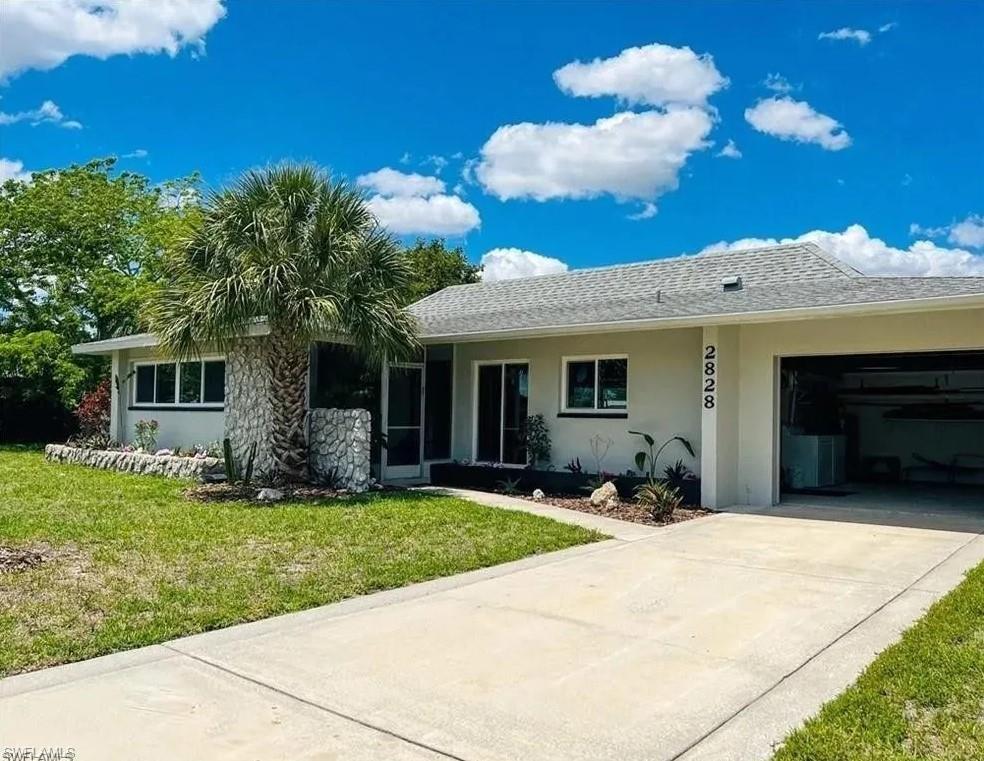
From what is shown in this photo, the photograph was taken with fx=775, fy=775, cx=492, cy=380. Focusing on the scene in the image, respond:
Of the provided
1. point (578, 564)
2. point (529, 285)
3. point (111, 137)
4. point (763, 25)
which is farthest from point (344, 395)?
point (111, 137)

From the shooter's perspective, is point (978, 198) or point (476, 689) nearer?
point (476, 689)

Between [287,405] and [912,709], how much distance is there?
35.3 feet

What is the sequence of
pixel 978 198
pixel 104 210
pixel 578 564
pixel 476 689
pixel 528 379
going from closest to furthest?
1. pixel 476 689
2. pixel 578 564
3. pixel 528 379
4. pixel 978 198
5. pixel 104 210

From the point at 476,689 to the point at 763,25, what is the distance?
44.0 feet

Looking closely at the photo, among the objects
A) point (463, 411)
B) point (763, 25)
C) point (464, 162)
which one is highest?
point (464, 162)

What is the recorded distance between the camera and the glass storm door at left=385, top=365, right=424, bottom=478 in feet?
50.9

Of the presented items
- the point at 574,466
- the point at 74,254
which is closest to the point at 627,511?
the point at 574,466

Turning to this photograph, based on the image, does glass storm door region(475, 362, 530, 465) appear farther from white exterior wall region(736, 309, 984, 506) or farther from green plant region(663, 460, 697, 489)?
white exterior wall region(736, 309, 984, 506)

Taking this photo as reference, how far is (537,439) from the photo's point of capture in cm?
1514

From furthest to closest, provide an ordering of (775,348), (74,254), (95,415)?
(74,254) → (95,415) → (775,348)

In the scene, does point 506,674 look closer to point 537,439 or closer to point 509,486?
point 509,486

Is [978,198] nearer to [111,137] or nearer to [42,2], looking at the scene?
[42,2]

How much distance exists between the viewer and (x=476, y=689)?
446 cm

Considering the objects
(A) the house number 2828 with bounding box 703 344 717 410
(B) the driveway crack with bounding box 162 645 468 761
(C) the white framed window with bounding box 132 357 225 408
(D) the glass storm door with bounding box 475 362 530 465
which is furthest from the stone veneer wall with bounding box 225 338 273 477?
(B) the driveway crack with bounding box 162 645 468 761
